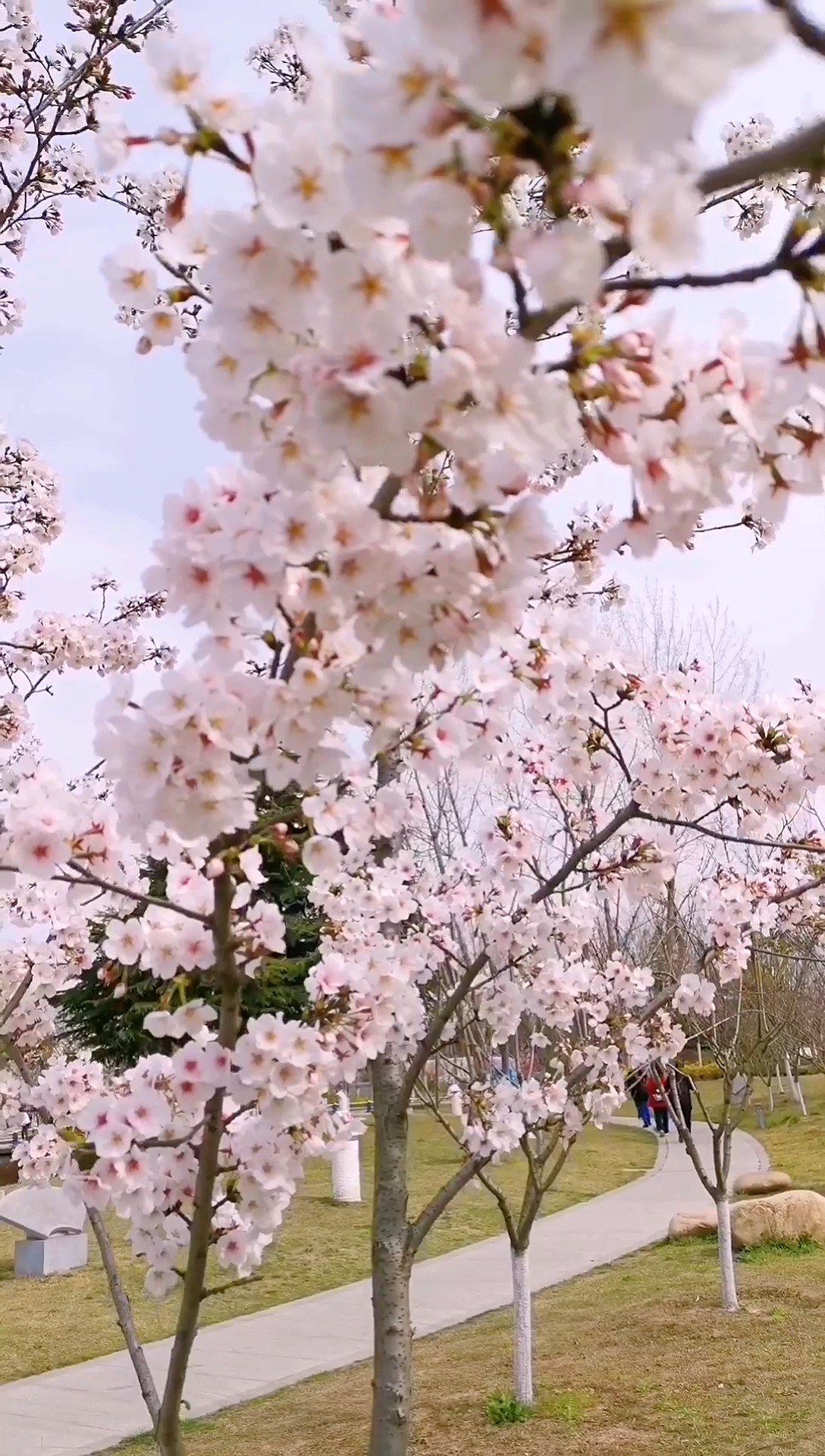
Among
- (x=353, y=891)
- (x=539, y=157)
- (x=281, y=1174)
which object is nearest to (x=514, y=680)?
(x=281, y=1174)

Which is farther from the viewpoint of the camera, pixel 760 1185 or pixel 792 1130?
pixel 792 1130

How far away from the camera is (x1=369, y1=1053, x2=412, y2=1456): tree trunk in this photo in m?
4.15

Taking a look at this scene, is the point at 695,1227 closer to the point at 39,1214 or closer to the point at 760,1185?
the point at 760,1185

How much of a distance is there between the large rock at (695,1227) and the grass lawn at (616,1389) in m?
1.86

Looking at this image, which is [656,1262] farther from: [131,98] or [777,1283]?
[131,98]

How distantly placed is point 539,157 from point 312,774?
33.4 inches

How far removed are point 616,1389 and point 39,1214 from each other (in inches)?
250

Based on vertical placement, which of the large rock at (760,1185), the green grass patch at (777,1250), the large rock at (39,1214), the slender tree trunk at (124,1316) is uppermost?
the slender tree trunk at (124,1316)

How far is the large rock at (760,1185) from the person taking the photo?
11734 mm

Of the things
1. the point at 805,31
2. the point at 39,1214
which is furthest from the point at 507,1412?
the point at 39,1214

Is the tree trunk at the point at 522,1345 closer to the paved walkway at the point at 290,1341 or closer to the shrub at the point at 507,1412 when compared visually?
the shrub at the point at 507,1412

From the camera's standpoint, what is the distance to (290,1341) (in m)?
7.53

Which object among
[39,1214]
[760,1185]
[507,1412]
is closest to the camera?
[507,1412]

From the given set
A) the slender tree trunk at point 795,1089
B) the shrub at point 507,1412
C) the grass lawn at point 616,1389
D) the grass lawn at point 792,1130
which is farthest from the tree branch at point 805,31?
the slender tree trunk at point 795,1089
